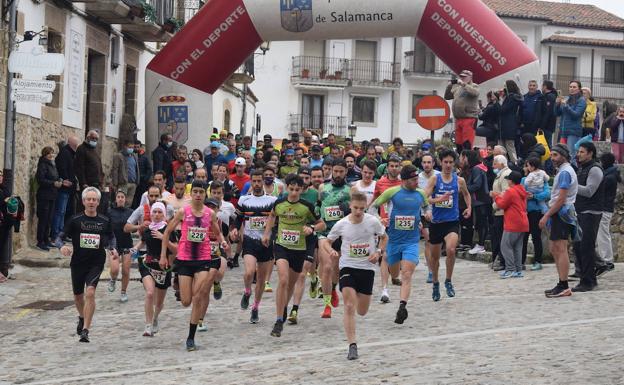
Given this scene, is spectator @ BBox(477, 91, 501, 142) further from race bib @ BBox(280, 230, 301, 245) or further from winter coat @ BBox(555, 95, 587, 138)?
race bib @ BBox(280, 230, 301, 245)

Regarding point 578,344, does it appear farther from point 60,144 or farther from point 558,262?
point 60,144

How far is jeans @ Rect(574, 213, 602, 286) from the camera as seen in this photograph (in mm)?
13648

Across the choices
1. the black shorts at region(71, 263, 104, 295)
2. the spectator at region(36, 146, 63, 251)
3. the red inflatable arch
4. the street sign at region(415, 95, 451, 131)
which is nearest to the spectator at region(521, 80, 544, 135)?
the red inflatable arch

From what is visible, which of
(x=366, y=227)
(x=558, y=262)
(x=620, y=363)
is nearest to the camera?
(x=620, y=363)

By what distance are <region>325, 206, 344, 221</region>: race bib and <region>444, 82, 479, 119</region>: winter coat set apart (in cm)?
725

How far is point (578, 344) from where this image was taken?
9.98 metres

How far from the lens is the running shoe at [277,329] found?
36.7 ft

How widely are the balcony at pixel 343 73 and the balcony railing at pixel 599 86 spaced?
8.65 m

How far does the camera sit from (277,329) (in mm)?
11203

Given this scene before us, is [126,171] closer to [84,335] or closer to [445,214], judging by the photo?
[445,214]

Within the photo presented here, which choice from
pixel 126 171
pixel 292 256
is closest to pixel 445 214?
pixel 292 256

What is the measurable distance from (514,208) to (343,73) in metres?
42.5

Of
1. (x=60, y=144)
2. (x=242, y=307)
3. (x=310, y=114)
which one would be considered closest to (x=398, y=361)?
(x=242, y=307)

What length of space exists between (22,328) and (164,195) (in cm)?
239
